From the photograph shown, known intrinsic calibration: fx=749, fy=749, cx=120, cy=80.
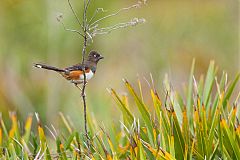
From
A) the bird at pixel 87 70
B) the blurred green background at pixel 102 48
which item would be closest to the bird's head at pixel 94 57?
the bird at pixel 87 70

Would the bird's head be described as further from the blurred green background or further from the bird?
the blurred green background

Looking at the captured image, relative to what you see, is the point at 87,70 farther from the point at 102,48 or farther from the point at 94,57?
the point at 102,48

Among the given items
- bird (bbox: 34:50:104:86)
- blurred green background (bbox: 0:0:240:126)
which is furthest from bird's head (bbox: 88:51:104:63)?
blurred green background (bbox: 0:0:240:126)

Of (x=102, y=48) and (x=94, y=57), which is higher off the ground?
(x=94, y=57)

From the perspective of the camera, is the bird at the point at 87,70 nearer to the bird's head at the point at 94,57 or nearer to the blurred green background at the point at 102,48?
the bird's head at the point at 94,57

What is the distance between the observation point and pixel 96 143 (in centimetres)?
548

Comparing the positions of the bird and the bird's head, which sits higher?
the bird's head

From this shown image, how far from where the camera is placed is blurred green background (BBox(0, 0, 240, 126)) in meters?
11.9

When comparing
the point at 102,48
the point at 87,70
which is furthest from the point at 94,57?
the point at 102,48

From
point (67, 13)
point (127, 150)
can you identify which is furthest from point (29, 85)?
point (127, 150)

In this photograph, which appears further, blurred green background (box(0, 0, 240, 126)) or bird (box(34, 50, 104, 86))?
blurred green background (box(0, 0, 240, 126))

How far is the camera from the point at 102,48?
49.3 ft

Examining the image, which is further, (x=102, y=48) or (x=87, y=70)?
(x=102, y=48)

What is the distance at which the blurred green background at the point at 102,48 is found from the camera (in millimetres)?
11883
